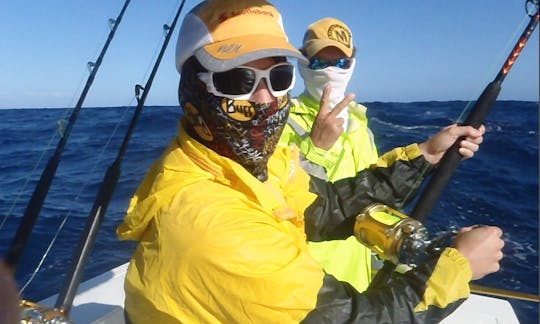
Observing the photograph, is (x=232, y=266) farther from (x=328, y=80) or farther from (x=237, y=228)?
(x=328, y=80)

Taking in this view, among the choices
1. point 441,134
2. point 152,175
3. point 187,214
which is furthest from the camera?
point 441,134

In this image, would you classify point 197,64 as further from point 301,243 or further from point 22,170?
point 22,170

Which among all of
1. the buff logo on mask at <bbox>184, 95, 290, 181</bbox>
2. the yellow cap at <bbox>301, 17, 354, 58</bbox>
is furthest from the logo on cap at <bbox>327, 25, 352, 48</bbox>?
the buff logo on mask at <bbox>184, 95, 290, 181</bbox>

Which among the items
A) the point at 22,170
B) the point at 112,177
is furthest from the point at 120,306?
the point at 22,170

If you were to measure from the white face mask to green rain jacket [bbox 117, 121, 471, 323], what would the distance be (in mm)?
1318

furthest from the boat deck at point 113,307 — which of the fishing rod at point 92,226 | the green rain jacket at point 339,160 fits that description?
the fishing rod at point 92,226

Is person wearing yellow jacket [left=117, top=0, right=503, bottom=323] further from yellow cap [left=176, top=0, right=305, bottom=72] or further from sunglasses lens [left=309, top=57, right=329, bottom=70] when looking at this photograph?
sunglasses lens [left=309, top=57, right=329, bottom=70]

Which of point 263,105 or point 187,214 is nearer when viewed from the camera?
point 187,214

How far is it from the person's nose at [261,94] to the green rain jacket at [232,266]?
193mm

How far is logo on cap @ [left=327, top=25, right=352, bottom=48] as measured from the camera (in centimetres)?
257

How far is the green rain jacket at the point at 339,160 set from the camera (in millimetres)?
2309

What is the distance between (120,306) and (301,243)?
5.27ft

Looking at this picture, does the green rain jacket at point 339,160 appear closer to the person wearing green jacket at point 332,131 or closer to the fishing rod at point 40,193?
the person wearing green jacket at point 332,131

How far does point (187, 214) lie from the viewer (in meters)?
1.20
